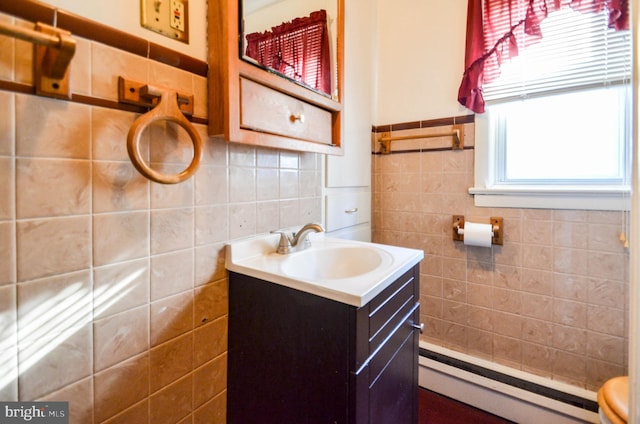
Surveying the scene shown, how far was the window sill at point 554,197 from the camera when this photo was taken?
1246mm

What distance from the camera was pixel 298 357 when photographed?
804mm

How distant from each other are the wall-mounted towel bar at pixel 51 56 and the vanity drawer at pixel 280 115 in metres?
0.39

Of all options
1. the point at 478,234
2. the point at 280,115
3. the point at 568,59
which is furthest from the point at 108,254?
the point at 568,59

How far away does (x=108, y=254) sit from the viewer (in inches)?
27.9

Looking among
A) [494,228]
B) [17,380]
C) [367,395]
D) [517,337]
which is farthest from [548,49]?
[17,380]

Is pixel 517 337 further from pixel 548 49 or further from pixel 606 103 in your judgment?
pixel 548 49

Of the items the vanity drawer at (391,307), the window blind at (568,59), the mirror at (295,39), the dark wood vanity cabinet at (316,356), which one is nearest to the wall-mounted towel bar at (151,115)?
the mirror at (295,39)

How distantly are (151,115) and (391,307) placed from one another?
82 cm

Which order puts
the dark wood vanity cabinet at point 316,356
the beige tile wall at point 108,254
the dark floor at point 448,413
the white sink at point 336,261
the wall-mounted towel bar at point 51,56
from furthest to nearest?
the dark floor at point 448,413 < the white sink at point 336,261 < the dark wood vanity cabinet at point 316,356 < the beige tile wall at point 108,254 < the wall-mounted towel bar at point 51,56

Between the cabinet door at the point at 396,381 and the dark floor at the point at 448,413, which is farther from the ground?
the cabinet door at the point at 396,381

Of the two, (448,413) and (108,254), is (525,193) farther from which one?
(108,254)

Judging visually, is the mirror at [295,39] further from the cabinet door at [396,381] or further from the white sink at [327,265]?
the cabinet door at [396,381]

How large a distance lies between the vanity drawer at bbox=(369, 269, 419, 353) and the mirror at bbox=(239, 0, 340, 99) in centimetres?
77

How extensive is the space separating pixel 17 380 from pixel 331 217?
1123 mm
